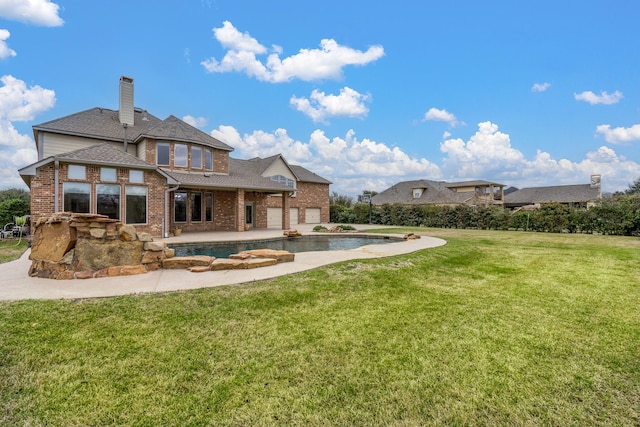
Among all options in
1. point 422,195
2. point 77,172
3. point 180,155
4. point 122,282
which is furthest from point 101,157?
point 422,195

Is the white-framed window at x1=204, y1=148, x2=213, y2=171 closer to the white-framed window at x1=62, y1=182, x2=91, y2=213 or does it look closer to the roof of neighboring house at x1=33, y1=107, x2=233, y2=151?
the roof of neighboring house at x1=33, y1=107, x2=233, y2=151

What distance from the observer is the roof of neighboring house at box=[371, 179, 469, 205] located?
36.4 meters

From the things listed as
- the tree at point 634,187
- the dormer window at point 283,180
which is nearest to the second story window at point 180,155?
the dormer window at point 283,180

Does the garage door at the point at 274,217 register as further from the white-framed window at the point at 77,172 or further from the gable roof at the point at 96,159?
the white-framed window at the point at 77,172

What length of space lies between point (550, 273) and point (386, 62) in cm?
1592

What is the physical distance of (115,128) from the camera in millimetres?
17969

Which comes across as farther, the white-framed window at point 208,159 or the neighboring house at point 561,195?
the neighboring house at point 561,195

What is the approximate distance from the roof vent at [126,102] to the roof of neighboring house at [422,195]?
92.2 feet

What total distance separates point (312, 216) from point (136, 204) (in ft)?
58.1

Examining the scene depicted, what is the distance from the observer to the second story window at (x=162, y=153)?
16.8 metres

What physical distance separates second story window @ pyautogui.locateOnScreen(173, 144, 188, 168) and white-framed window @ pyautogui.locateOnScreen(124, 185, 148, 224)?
12.3 ft

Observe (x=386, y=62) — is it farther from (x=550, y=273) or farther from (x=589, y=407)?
(x=589, y=407)

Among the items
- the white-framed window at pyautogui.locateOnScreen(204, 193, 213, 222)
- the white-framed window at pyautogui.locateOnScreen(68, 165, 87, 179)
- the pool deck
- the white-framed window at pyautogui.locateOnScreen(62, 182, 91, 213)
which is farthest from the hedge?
the white-framed window at pyautogui.locateOnScreen(68, 165, 87, 179)

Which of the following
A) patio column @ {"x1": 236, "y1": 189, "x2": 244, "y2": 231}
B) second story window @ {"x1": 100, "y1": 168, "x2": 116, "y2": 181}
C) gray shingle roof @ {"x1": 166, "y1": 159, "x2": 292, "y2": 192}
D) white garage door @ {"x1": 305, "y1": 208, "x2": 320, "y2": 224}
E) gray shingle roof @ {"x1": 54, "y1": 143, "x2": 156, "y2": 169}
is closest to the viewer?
gray shingle roof @ {"x1": 54, "y1": 143, "x2": 156, "y2": 169}
